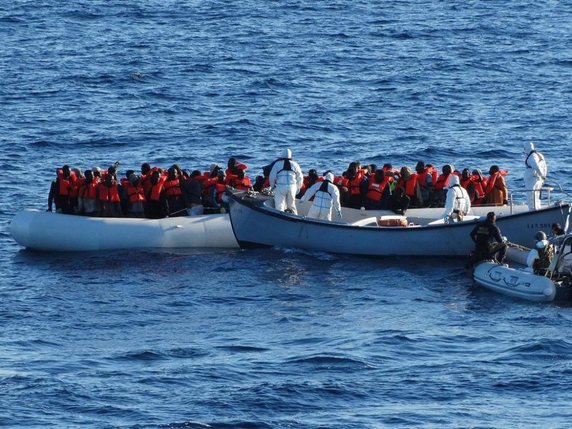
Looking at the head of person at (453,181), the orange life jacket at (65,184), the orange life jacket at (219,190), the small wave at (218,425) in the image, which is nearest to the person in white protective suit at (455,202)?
the head of person at (453,181)

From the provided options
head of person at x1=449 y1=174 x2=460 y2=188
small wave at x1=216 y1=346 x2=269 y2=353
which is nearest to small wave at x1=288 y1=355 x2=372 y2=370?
small wave at x1=216 y1=346 x2=269 y2=353

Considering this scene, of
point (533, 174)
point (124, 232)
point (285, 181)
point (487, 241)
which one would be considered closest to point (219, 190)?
point (285, 181)

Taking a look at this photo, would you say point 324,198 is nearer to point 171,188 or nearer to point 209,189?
point 209,189

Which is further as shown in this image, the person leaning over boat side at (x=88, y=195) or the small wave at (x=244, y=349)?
the person leaning over boat side at (x=88, y=195)

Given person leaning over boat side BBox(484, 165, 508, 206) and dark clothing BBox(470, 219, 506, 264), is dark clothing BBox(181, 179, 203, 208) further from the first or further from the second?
dark clothing BBox(470, 219, 506, 264)

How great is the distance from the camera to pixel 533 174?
4062 centimetres

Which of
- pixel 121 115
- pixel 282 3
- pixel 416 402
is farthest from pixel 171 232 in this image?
pixel 282 3

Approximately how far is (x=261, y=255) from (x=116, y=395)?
37.0ft

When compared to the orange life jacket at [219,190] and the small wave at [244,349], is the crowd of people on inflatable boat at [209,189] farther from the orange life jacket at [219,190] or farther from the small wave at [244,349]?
the small wave at [244,349]

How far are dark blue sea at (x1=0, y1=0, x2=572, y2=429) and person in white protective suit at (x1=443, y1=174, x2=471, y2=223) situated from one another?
3.97ft

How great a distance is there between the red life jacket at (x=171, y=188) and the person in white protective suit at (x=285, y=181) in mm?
2687

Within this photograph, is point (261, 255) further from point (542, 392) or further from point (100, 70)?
point (100, 70)

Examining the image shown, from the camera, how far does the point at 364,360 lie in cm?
3172

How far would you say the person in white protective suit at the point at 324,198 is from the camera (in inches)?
1567
